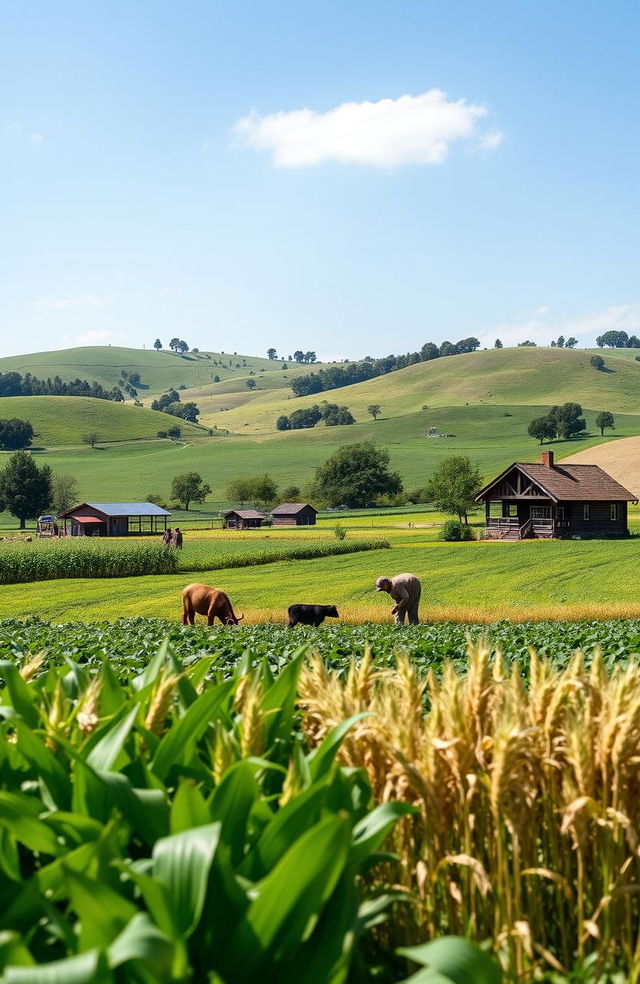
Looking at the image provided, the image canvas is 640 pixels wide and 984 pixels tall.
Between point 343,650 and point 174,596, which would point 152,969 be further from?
point 174,596

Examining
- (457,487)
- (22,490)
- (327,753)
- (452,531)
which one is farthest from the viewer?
(22,490)

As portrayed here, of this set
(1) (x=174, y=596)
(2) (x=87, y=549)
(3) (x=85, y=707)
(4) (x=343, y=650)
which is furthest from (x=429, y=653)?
(2) (x=87, y=549)

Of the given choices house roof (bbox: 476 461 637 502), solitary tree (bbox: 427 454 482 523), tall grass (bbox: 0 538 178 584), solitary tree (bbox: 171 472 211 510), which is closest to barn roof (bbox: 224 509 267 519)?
solitary tree (bbox: 427 454 482 523)

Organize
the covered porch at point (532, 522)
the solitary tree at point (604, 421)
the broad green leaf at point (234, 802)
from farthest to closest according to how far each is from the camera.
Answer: the solitary tree at point (604, 421), the covered porch at point (532, 522), the broad green leaf at point (234, 802)

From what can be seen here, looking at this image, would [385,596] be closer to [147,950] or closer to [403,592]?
[403,592]

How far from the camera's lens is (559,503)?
80250 millimetres

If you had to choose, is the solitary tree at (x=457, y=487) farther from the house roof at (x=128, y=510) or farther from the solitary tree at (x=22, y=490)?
the solitary tree at (x=22, y=490)

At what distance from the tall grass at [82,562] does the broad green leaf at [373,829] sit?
193 ft

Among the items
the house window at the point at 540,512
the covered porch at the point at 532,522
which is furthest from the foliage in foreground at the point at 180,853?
the house window at the point at 540,512

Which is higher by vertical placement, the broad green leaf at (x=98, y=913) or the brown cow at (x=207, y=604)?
the broad green leaf at (x=98, y=913)

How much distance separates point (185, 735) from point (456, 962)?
168 cm

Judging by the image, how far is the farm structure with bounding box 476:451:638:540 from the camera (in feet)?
262

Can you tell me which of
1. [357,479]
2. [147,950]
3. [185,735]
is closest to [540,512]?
[357,479]

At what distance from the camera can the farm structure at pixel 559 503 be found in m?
80.0
